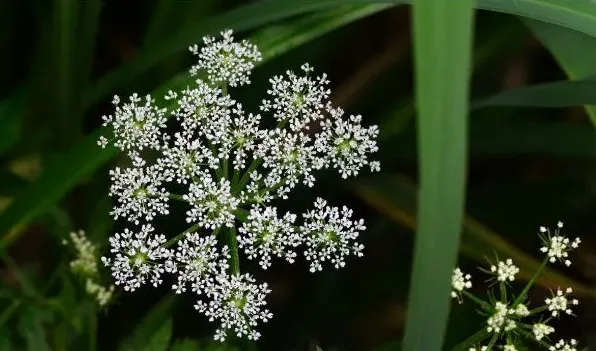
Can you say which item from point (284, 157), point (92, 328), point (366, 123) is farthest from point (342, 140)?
point (366, 123)

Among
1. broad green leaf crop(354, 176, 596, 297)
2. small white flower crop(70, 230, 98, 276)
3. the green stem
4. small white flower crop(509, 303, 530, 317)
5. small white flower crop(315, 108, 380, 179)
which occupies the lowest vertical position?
the green stem

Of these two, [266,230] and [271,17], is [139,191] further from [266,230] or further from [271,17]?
[271,17]

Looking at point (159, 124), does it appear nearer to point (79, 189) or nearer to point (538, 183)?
point (79, 189)

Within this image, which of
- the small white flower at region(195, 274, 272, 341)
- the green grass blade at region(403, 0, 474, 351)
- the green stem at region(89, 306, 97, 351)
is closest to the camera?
the green grass blade at region(403, 0, 474, 351)

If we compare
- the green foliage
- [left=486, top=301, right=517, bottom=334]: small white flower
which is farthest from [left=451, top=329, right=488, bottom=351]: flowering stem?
the green foliage

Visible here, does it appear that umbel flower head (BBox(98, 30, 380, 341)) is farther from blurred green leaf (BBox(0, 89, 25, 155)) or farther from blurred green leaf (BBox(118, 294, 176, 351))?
blurred green leaf (BBox(0, 89, 25, 155))

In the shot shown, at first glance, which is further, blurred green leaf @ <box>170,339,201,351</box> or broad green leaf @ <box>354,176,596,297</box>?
broad green leaf @ <box>354,176,596,297</box>
